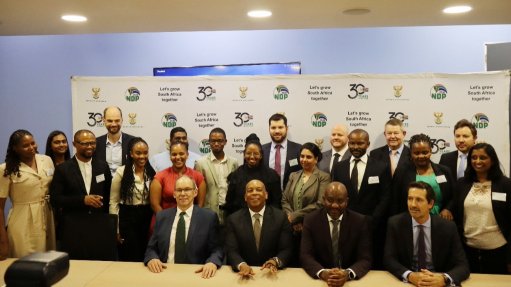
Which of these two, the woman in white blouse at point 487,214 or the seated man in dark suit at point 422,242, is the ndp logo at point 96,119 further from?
the woman in white blouse at point 487,214

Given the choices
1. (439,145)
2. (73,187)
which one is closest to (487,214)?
(439,145)

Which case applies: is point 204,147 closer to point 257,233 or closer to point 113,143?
point 113,143

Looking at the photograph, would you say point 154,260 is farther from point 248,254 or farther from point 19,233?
point 19,233

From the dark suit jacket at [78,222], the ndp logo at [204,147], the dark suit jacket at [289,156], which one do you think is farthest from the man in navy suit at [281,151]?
the dark suit jacket at [78,222]

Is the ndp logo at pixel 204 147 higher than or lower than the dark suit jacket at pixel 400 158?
higher

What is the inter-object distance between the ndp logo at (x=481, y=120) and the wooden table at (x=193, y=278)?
234 cm

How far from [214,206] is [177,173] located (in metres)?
0.60

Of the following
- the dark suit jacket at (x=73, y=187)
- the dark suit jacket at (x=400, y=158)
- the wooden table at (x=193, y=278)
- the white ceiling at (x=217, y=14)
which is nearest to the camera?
the wooden table at (x=193, y=278)

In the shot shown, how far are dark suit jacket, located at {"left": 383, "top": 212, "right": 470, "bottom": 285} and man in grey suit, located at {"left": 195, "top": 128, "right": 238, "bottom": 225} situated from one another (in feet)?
5.77

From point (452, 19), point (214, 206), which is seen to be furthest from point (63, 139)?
point (452, 19)

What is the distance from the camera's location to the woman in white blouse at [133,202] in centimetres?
436

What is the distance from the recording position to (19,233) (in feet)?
13.5

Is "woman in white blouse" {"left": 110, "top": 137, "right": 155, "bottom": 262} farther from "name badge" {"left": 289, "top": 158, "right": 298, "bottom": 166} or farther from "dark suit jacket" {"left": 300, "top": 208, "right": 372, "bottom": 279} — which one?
"dark suit jacket" {"left": 300, "top": 208, "right": 372, "bottom": 279}

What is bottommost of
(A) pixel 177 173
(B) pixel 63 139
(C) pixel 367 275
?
(C) pixel 367 275
